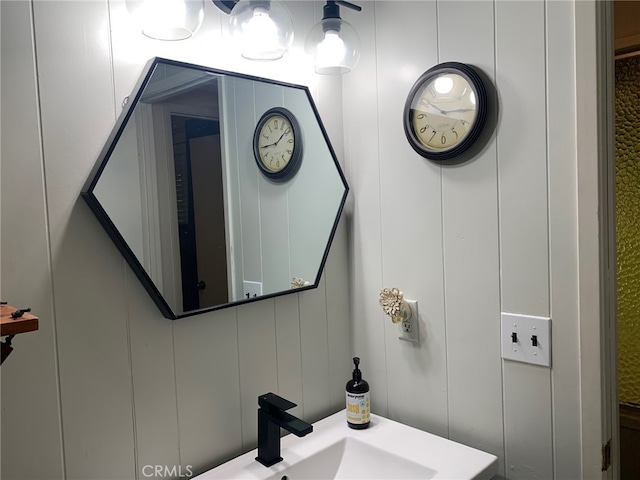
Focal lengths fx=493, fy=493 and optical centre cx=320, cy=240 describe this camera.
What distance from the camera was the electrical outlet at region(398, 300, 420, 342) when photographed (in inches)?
52.6

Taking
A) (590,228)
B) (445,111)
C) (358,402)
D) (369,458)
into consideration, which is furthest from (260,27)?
(369,458)

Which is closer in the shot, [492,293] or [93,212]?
[93,212]

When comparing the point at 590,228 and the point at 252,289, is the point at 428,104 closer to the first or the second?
the point at 590,228

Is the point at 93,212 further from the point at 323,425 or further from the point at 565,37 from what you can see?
the point at 565,37

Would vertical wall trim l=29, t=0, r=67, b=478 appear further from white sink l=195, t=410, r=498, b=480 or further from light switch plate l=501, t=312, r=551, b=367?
light switch plate l=501, t=312, r=551, b=367

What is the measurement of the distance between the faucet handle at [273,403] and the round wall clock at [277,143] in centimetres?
56

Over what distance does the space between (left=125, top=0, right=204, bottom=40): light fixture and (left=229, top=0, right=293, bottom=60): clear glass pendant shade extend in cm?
11

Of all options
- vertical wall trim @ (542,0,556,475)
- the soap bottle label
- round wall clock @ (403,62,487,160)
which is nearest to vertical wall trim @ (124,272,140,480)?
the soap bottle label

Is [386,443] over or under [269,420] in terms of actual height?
under

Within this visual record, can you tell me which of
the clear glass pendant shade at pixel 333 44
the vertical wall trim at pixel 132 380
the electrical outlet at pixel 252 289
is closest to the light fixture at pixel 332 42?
the clear glass pendant shade at pixel 333 44

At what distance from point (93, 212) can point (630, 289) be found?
6.78 ft

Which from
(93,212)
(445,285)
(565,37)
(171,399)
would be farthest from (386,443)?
(565,37)

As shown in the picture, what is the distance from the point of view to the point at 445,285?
1272 mm

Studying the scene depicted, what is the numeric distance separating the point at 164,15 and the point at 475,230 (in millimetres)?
836
